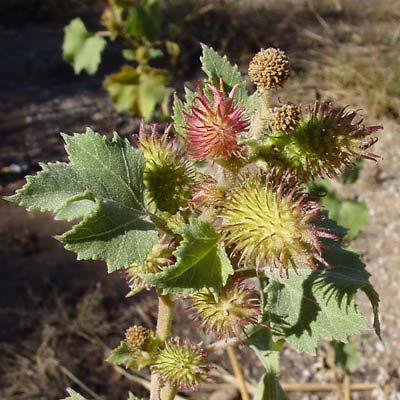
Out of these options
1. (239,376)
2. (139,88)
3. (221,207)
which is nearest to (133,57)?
Answer: (139,88)

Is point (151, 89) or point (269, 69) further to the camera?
point (151, 89)

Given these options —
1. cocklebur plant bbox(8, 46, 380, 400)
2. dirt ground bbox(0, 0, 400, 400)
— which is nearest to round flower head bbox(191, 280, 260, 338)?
cocklebur plant bbox(8, 46, 380, 400)

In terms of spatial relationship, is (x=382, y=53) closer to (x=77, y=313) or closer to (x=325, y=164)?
(x=77, y=313)

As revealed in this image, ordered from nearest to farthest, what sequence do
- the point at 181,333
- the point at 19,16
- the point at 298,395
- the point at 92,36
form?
1. the point at 298,395
2. the point at 181,333
3. the point at 92,36
4. the point at 19,16

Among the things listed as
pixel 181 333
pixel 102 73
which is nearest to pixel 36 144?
pixel 102 73

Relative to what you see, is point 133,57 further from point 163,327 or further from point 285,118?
point 285,118
